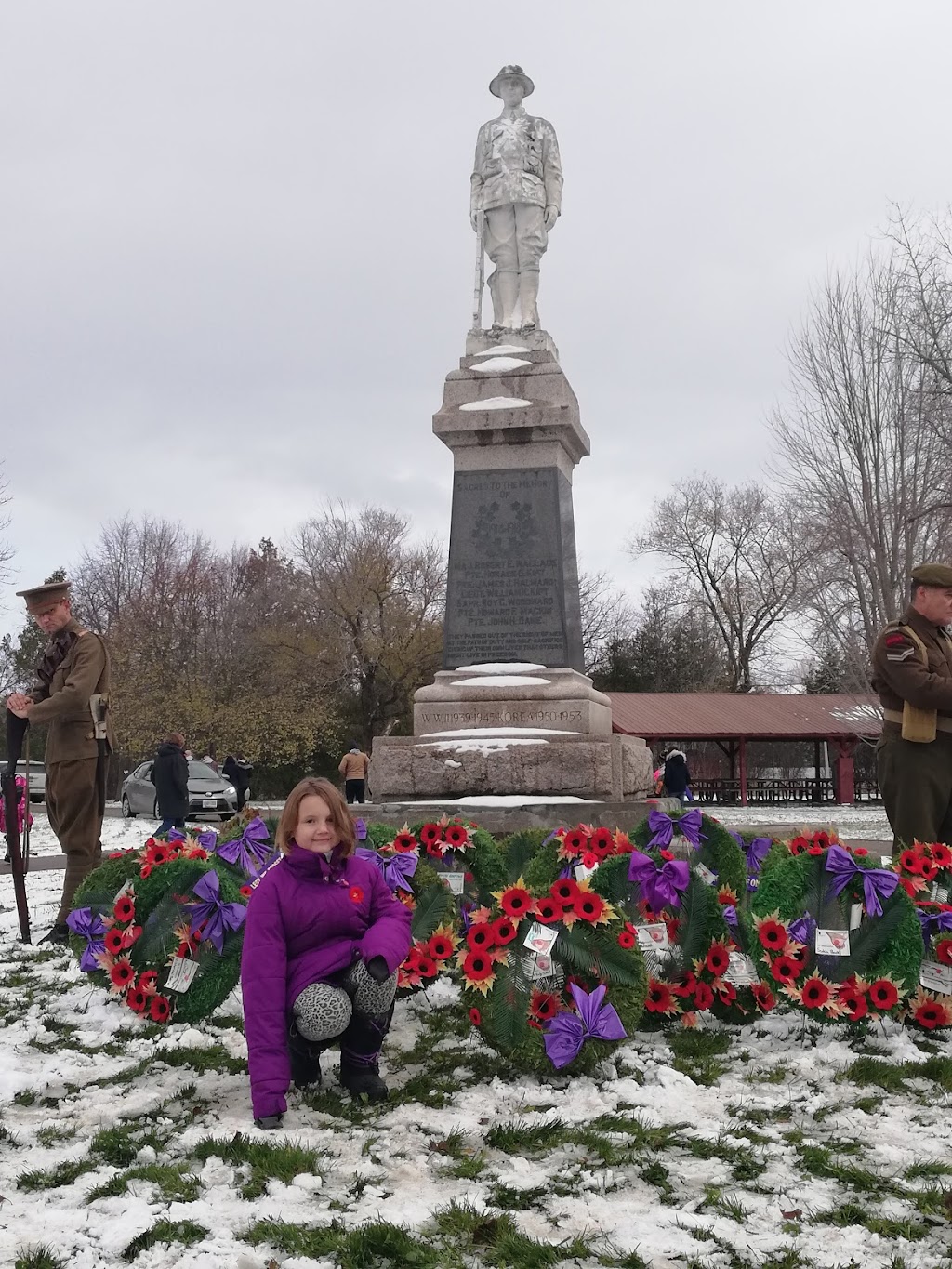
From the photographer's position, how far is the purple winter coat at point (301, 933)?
3496mm

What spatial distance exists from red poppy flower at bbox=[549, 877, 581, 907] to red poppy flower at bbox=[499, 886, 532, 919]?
10 centimetres

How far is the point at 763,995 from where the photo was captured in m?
4.43

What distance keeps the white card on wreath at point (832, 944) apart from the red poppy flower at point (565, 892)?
1010 mm

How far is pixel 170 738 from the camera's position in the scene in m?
15.6

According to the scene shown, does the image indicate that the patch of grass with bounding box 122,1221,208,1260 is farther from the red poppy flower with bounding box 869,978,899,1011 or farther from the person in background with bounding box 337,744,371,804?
the person in background with bounding box 337,744,371,804

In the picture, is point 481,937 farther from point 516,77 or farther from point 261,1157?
point 516,77

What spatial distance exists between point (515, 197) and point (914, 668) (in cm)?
691

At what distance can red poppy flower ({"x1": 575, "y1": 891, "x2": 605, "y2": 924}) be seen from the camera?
13.2 feet

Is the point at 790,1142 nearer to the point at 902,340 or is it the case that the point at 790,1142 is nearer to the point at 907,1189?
the point at 907,1189

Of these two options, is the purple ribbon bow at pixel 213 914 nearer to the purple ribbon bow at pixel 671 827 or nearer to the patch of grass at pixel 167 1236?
the patch of grass at pixel 167 1236

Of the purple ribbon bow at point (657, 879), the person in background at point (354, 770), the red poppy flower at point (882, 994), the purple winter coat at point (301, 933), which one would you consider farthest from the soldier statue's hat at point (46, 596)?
the person in background at point (354, 770)

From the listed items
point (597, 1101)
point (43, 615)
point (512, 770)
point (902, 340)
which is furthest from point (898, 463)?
point (597, 1101)

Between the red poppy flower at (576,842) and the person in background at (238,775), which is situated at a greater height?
the red poppy flower at (576,842)

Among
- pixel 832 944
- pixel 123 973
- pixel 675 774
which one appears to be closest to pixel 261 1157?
pixel 123 973
